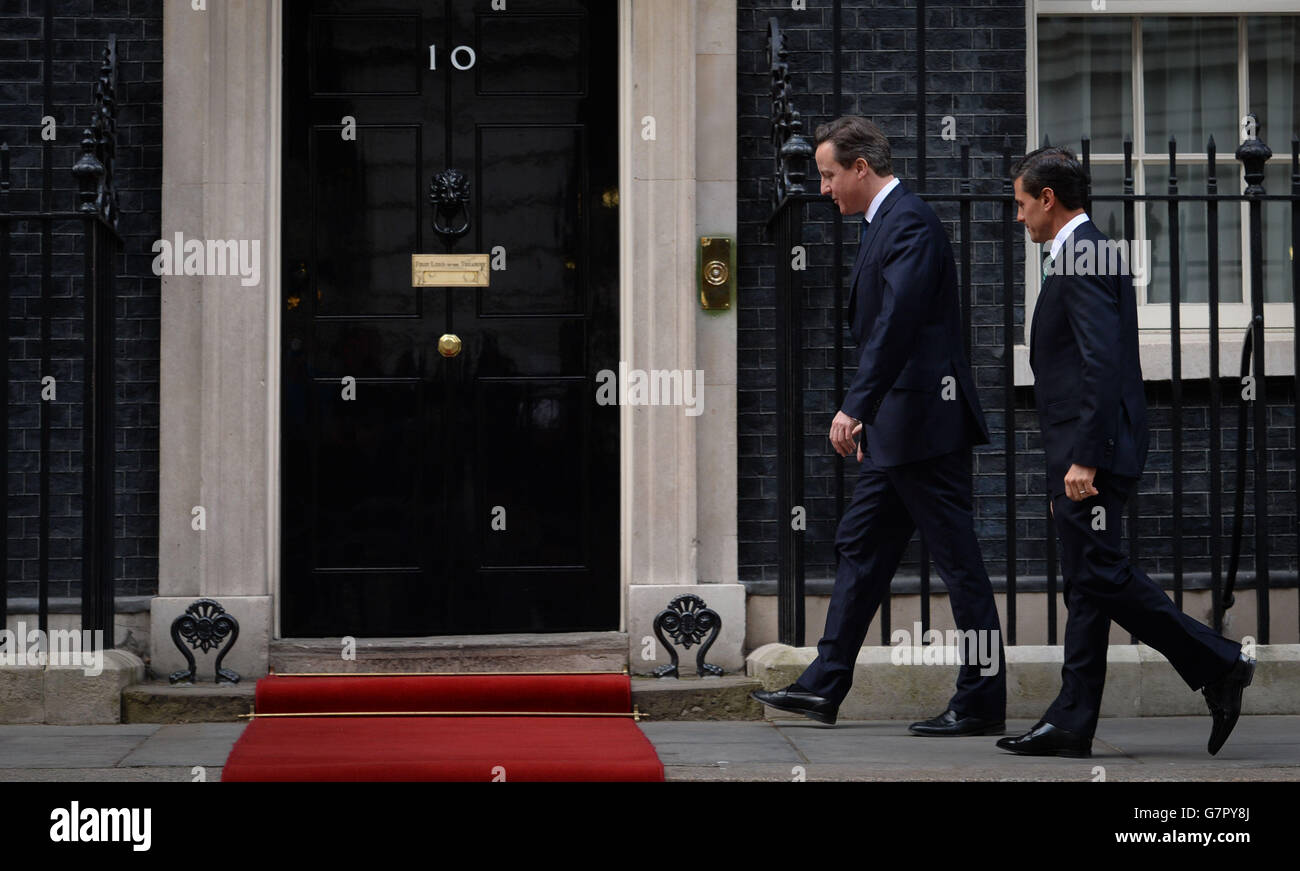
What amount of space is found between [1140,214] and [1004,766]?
3.53 metres

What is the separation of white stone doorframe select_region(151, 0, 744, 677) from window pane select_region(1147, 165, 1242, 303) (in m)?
2.15

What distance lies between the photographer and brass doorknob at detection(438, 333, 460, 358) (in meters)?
7.50

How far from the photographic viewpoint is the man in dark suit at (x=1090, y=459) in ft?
17.7

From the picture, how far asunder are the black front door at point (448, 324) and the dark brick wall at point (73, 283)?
0.60 metres

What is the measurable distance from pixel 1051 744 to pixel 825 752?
785mm

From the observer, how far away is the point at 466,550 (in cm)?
753

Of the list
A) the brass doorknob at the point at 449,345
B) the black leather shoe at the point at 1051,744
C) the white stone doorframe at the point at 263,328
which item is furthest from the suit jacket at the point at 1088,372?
the brass doorknob at the point at 449,345

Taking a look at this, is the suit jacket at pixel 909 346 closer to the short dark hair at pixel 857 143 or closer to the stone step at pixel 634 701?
the short dark hair at pixel 857 143

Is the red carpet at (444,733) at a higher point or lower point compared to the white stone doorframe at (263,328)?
lower

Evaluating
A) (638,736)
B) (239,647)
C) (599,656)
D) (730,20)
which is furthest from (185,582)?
(730,20)

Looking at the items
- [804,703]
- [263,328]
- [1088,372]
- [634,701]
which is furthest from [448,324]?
[1088,372]

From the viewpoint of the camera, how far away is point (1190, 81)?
802 centimetres

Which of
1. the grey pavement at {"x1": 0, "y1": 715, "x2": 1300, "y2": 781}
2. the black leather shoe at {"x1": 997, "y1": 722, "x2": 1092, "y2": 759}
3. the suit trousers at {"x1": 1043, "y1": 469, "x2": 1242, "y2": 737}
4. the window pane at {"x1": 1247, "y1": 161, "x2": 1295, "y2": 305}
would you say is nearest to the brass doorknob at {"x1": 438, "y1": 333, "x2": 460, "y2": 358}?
the grey pavement at {"x1": 0, "y1": 715, "x2": 1300, "y2": 781}

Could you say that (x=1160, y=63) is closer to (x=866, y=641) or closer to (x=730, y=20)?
(x=730, y=20)
